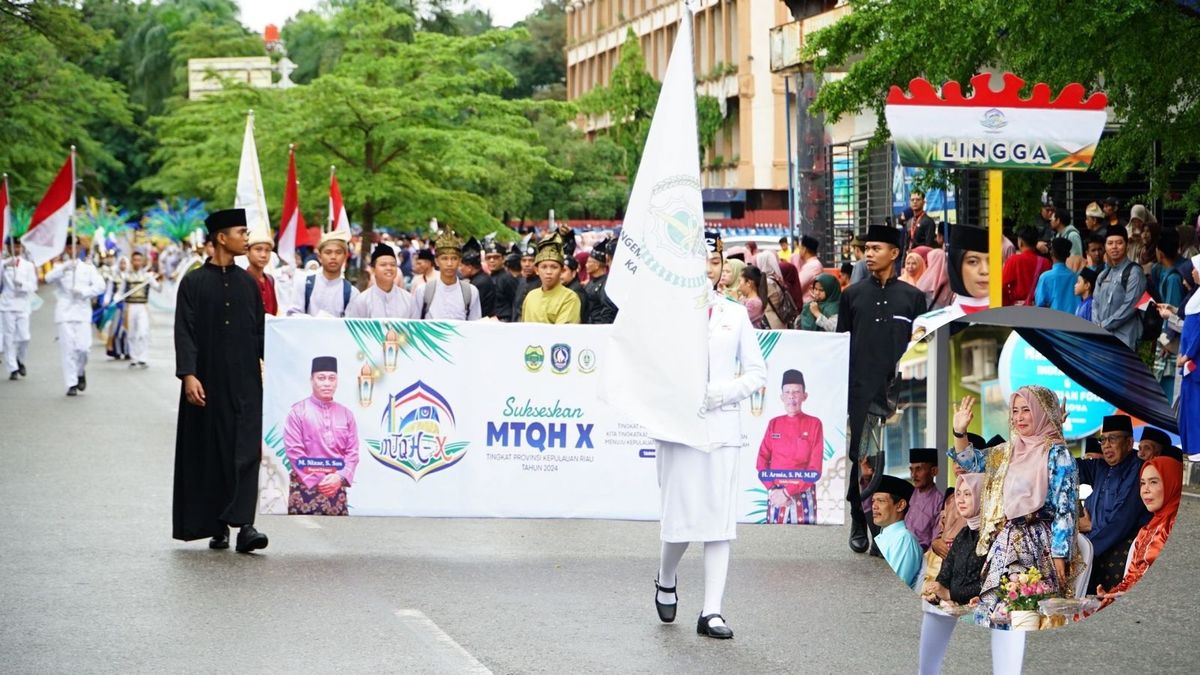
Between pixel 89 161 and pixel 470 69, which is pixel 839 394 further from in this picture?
pixel 89 161

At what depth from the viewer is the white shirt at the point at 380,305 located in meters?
13.1

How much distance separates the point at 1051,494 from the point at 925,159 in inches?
138

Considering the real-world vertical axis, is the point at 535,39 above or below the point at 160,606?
above

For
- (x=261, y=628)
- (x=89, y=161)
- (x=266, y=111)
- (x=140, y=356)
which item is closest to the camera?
(x=261, y=628)

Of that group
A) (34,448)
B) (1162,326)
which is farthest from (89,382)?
(1162,326)

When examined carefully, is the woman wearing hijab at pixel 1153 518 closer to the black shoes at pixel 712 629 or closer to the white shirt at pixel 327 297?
the black shoes at pixel 712 629

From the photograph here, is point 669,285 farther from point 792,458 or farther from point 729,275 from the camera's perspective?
point 792,458

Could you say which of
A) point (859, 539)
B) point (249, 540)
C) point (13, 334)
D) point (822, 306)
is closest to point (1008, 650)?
point (859, 539)

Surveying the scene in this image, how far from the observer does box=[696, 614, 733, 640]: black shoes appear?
8.41 meters

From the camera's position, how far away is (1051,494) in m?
6.24

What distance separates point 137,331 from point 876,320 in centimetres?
1982

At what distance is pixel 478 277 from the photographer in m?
19.9

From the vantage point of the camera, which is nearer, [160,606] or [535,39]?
[160,606]

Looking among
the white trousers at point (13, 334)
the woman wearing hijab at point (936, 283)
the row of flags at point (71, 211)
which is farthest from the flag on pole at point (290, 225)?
the woman wearing hijab at point (936, 283)
